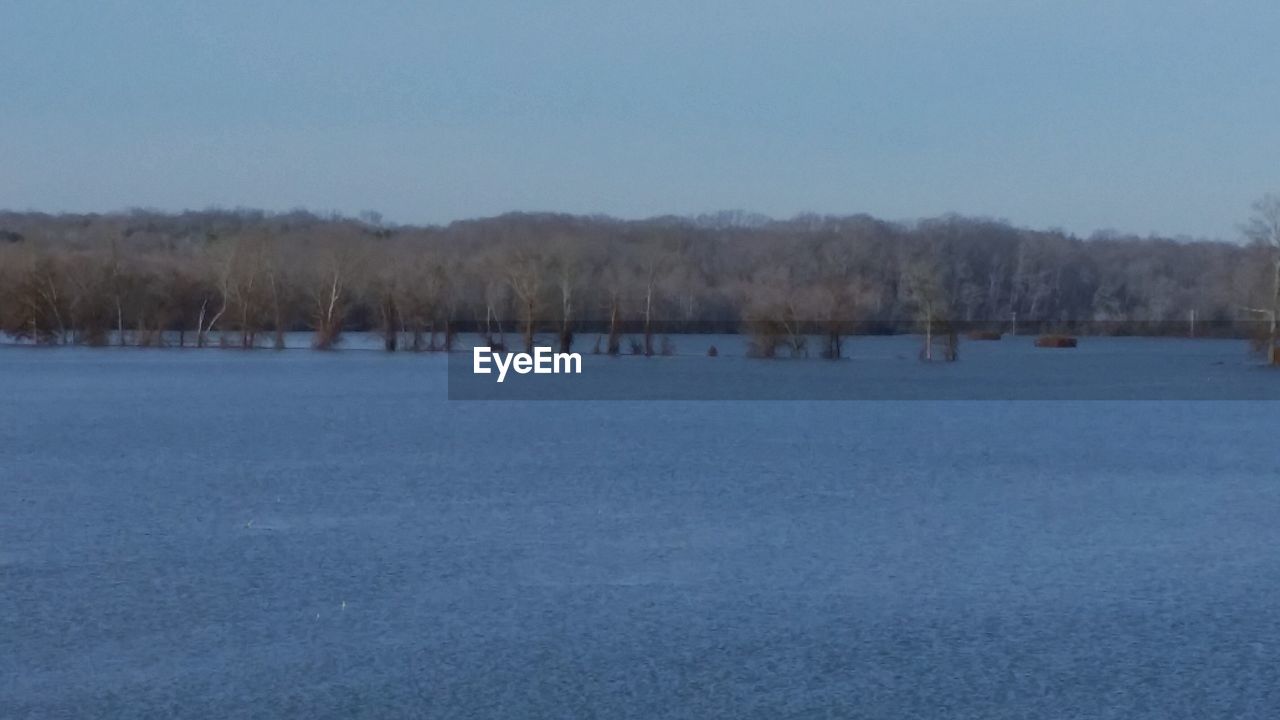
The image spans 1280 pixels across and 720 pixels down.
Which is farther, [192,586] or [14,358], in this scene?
[14,358]

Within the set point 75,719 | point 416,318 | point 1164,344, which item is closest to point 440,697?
point 75,719

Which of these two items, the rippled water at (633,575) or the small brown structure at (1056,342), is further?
the small brown structure at (1056,342)

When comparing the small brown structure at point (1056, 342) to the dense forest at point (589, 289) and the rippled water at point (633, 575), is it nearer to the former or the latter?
the dense forest at point (589, 289)

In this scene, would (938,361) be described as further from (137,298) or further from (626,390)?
(137,298)

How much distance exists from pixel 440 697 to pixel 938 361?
119 ft

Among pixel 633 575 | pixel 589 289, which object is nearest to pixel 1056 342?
pixel 589 289

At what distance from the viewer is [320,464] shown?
14312 mm

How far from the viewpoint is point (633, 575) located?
8.84 meters

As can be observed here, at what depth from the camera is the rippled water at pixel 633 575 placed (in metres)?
6.47

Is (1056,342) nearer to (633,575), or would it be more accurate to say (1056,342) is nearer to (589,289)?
(589,289)

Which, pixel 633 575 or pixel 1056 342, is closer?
pixel 633 575

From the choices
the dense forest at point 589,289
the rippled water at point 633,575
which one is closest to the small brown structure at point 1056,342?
the dense forest at point 589,289

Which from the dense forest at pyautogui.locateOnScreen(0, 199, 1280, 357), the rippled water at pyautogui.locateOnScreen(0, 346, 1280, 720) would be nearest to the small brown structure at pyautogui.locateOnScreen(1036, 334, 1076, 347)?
the dense forest at pyautogui.locateOnScreen(0, 199, 1280, 357)

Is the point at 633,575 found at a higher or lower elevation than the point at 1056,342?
lower
